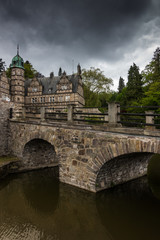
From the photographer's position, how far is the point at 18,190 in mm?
8398

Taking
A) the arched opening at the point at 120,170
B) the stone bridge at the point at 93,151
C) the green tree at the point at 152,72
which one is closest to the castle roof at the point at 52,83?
the green tree at the point at 152,72

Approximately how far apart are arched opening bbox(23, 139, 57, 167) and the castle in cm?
1841

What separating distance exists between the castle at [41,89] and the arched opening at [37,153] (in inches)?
725

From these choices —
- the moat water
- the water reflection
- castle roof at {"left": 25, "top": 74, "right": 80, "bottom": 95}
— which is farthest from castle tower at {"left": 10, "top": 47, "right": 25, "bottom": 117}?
the moat water

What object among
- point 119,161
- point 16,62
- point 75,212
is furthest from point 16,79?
point 75,212

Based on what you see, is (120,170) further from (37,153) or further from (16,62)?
(16,62)

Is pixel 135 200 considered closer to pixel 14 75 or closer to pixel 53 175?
pixel 53 175

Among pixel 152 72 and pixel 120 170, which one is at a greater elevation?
pixel 152 72

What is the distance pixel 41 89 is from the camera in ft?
110

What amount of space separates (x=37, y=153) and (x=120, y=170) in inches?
249

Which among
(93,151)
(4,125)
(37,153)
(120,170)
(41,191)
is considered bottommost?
(41,191)

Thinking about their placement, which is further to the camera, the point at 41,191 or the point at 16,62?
the point at 16,62

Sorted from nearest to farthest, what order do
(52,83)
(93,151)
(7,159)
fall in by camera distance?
1. (93,151)
2. (7,159)
3. (52,83)

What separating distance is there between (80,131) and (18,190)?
4720mm
